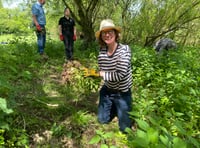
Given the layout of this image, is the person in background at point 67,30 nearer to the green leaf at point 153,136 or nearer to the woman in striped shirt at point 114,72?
the woman in striped shirt at point 114,72

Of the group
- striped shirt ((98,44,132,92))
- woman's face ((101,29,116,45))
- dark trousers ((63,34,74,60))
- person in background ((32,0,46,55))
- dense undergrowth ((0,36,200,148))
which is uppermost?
person in background ((32,0,46,55))

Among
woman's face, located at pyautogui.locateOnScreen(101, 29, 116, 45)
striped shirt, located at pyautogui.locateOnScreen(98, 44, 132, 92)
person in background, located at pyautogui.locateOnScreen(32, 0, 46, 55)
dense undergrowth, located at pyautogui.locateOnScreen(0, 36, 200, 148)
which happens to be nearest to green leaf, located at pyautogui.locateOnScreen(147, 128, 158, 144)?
dense undergrowth, located at pyautogui.locateOnScreen(0, 36, 200, 148)

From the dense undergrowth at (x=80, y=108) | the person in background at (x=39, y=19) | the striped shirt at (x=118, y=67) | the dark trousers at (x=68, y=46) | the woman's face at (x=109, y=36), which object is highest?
the person in background at (x=39, y=19)

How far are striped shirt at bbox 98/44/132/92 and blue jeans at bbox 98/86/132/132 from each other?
13cm

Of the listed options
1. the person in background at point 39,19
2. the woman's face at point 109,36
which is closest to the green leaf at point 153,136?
the woman's face at point 109,36

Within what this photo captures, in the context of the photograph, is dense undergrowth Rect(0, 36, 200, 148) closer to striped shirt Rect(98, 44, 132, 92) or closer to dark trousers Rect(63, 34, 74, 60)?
striped shirt Rect(98, 44, 132, 92)

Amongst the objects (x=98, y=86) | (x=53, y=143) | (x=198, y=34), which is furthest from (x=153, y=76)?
(x=198, y=34)

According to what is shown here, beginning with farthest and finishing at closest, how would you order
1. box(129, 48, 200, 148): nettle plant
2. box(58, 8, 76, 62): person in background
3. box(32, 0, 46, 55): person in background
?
1. box(58, 8, 76, 62): person in background
2. box(32, 0, 46, 55): person in background
3. box(129, 48, 200, 148): nettle plant

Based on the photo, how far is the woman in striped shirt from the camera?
3.34 metres

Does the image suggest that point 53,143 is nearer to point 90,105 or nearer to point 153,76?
point 90,105

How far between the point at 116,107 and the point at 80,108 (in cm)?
119

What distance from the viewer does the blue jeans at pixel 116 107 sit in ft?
11.8

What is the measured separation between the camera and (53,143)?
3.53 metres

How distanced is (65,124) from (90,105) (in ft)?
3.46
